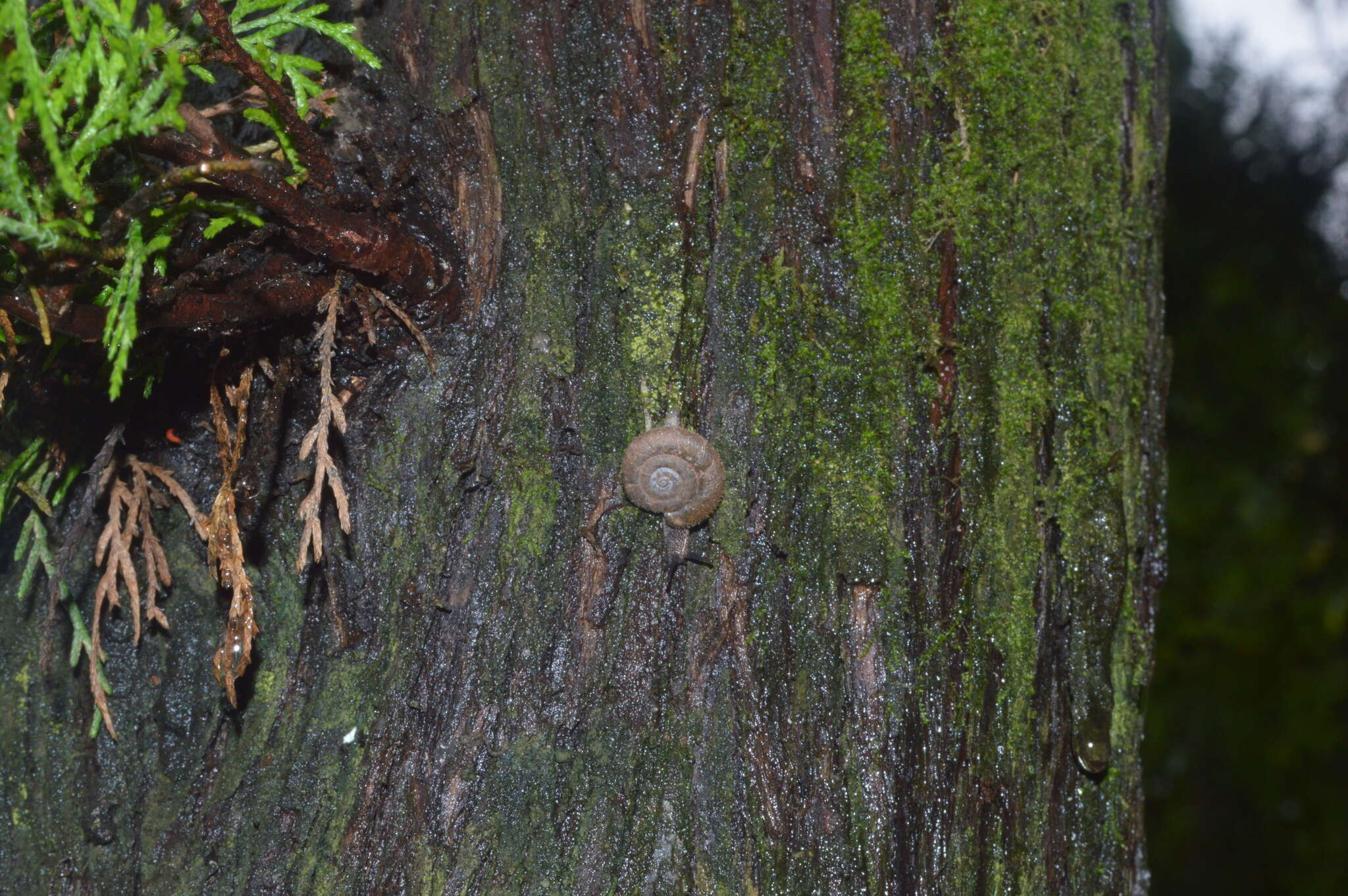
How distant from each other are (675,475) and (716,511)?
96 mm

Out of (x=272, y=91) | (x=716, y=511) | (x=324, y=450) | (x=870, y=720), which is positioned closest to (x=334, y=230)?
(x=272, y=91)

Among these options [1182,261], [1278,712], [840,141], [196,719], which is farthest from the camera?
[1182,261]

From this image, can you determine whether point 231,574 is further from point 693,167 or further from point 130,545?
point 693,167

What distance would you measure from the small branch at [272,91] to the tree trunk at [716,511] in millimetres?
108

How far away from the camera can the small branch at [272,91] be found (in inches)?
38.1

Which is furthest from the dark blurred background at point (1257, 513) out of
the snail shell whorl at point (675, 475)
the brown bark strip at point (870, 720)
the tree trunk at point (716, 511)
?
the snail shell whorl at point (675, 475)

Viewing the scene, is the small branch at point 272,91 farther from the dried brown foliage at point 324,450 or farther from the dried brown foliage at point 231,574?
the dried brown foliage at point 231,574

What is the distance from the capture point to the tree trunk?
1143mm

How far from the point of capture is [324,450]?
1.21m

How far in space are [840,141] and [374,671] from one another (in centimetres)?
97

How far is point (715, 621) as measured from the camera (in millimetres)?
1150

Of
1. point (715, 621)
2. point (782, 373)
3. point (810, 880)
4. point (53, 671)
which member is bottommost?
point (810, 880)

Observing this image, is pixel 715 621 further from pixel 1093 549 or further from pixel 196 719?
pixel 196 719

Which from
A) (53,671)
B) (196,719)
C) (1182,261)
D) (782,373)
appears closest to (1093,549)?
(782,373)
